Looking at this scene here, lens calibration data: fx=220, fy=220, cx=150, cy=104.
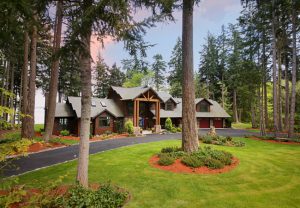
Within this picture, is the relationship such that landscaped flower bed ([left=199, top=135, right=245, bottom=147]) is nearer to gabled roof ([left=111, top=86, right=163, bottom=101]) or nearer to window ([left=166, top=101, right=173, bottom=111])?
gabled roof ([left=111, top=86, right=163, bottom=101])

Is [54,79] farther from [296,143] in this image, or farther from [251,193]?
[296,143]

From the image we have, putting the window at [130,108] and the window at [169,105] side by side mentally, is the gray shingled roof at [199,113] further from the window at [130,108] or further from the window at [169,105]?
the window at [130,108]

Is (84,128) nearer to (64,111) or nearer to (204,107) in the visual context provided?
(64,111)

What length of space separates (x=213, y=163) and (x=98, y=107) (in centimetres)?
2351

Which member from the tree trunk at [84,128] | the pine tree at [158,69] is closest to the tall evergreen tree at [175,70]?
the pine tree at [158,69]

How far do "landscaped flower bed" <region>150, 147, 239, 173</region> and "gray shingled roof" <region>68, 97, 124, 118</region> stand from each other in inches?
755

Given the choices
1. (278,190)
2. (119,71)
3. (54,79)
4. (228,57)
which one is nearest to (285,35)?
(278,190)

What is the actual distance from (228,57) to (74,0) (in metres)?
54.7

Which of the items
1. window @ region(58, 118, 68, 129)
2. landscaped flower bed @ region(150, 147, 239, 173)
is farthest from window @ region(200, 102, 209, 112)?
landscaped flower bed @ region(150, 147, 239, 173)

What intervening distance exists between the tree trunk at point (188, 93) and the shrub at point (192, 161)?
0.90m

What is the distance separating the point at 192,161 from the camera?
1075 centimetres

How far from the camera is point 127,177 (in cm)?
959

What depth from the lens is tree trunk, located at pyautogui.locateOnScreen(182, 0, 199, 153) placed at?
478 inches

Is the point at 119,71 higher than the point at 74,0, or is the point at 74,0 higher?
the point at 119,71
